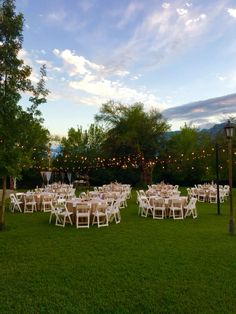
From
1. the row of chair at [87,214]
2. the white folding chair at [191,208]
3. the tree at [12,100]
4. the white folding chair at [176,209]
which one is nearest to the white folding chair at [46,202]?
the row of chair at [87,214]

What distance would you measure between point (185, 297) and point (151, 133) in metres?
27.1

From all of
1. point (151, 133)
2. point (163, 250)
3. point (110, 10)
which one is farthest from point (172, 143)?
point (163, 250)

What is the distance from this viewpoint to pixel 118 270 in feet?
18.1

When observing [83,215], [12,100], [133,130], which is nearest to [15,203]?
[83,215]

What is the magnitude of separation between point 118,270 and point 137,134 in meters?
25.5

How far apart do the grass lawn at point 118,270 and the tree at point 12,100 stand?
6.71ft

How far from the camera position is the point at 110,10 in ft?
43.0

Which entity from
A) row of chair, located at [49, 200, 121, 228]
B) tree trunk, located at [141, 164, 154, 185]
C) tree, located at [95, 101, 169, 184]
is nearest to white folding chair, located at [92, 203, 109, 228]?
row of chair, located at [49, 200, 121, 228]

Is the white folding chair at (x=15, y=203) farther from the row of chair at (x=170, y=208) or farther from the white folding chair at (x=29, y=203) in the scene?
the row of chair at (x=170, y=208)

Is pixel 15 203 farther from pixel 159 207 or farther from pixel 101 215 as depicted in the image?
pixel 159 207

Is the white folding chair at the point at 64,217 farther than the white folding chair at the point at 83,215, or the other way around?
the white folding chair at the point at 64,217

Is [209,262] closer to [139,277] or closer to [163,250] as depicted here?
[163,250]

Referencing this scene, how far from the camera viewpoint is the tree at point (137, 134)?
100 ft

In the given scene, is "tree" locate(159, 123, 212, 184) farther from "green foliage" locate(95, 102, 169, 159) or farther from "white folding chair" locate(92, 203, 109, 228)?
"white folding chair" locate(92, 203, 109, 228)
